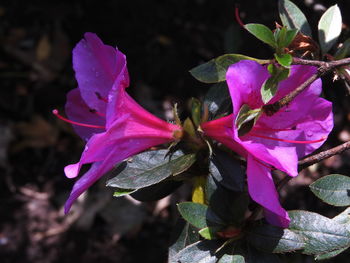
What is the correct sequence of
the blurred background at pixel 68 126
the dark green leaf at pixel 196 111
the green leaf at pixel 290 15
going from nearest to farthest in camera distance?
1. the dark green leaf at pixel 196 111
2. the green leaf at pixel 290 15
3. the blurred background at pixel 68 126

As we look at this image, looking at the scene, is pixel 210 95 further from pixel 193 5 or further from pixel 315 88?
pixel 193 5

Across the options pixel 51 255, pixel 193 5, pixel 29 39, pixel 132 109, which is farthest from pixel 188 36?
pixel 132 109

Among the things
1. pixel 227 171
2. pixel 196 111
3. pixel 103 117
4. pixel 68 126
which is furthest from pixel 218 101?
pixel 68 126

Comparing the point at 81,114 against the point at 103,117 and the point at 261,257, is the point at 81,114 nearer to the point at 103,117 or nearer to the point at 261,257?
the point at 103,117

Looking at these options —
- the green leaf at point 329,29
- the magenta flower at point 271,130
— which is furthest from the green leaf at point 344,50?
the magenta flower at point 271,130

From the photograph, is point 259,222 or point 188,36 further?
point 188,36

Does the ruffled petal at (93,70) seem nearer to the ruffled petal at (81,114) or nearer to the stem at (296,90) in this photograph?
the ruffled petal at (81,114)

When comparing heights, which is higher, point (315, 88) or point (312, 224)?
point (315, 88)

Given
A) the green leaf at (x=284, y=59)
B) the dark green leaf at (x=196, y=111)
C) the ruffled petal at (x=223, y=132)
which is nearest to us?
the green leaf at (x=284, y=59)
